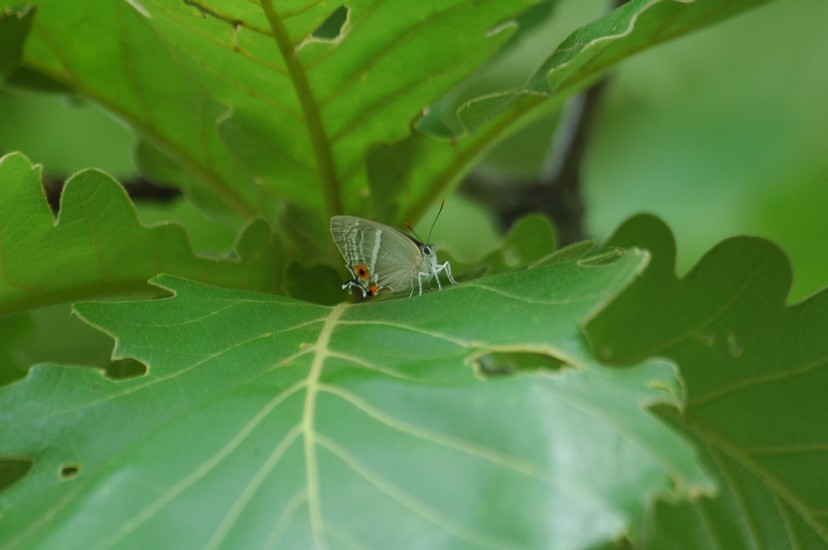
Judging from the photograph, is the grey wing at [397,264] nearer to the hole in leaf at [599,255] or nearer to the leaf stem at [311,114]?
the leaf stem at [311,114]

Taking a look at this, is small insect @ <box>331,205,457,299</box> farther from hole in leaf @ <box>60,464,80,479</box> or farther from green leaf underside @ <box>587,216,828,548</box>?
hole in leaf @ <box>60,464,80,479</box>

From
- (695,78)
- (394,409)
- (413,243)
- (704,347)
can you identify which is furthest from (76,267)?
(695,78)

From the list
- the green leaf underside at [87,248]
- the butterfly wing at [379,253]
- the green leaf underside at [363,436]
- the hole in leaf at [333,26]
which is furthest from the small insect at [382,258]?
the hole in leaf at [333,26]

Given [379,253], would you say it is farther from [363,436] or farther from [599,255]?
[363,436]

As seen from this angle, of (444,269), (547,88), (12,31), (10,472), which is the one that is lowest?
(10,472)

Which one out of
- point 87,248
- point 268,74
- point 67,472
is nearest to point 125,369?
point 87,248

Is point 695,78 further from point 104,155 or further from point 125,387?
point 125,387
